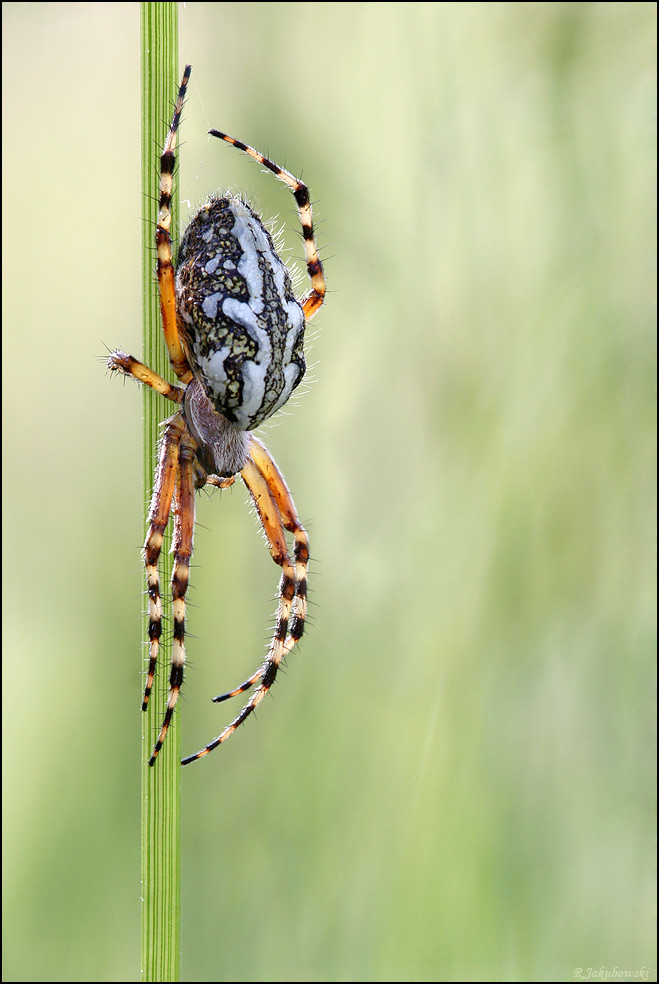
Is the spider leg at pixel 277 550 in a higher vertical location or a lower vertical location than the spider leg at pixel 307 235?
lower

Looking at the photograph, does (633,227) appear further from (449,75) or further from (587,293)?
(449,75)

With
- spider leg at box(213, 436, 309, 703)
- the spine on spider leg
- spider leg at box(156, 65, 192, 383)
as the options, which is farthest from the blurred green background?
the spine on spider leg

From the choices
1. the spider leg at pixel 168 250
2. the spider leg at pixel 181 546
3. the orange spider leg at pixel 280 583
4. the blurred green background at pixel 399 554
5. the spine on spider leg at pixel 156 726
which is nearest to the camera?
the spine on spider leg at pixel 156 726

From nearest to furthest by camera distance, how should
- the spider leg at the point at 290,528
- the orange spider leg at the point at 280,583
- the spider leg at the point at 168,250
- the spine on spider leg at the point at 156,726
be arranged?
1. the spine on spider leg at the point at 156,726
2. the spider leg at the point at 168,250
3. the orange spider leg at the point at 280,583
4. the spider leg at the point at 290,528

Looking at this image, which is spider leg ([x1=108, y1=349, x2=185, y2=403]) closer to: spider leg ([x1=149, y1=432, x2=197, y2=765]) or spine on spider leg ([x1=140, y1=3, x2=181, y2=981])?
spine on spider leg ([x1=140, y1=3, x2=181, y2=981])

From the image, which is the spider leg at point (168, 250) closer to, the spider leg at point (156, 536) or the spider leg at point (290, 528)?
the spider leg at point (156, 536)

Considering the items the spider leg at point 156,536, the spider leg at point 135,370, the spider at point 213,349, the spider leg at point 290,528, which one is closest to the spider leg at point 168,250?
the spider at point 213,349

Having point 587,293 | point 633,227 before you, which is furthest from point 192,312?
point 633,227

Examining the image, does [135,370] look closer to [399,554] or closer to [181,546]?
[181,546]

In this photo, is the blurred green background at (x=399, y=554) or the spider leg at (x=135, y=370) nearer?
the spider leg at (x=135, y=370)
